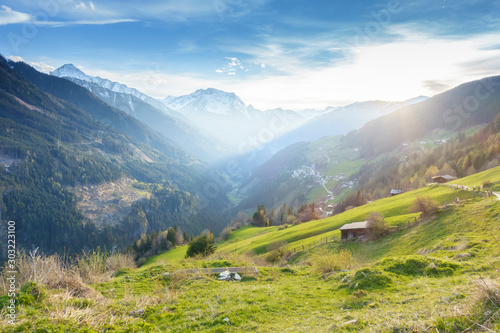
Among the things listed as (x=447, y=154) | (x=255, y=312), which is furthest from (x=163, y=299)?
(x=447, y=154)

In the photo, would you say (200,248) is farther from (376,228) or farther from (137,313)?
(376,228)

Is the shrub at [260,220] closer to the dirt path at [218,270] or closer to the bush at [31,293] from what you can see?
Answer: the dirt path at [218,270]

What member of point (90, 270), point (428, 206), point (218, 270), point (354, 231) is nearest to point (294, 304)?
point (218, 270)

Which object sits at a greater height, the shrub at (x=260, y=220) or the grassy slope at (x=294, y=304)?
the grassy slope at (x=294, y=304)

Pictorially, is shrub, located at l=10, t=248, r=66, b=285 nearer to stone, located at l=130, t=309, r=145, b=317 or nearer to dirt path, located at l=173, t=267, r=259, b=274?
stone, located at l=130, t=309, r=145, b=317

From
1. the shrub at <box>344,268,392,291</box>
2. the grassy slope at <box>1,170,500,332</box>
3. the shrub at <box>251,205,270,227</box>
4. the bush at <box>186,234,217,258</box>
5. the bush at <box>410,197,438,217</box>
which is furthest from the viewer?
the shrub at <box>251,205,270,227</box>

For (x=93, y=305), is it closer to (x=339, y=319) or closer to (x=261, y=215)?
(x=339, y=319)

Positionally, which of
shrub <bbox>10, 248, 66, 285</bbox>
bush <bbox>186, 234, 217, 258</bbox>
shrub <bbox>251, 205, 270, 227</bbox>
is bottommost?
shrub <bbox>251, 205, 270, 227</bbox>

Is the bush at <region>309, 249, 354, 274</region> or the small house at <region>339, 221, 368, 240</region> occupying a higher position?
the bush at <region>309, 249, 354, 274</region>

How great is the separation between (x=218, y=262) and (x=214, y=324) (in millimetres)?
13187

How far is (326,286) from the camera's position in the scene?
1611cm

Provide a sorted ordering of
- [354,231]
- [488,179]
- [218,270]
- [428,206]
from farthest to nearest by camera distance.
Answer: [488,179] → [354,231] → [428,206] → [218,270]

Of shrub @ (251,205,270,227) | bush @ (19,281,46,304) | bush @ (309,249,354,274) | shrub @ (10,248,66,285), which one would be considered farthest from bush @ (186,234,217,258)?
shrub @ (251,205,270,227)

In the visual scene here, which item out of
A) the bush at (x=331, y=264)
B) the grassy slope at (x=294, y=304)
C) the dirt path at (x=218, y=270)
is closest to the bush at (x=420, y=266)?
the grassy slope at (x=294, y=304)
